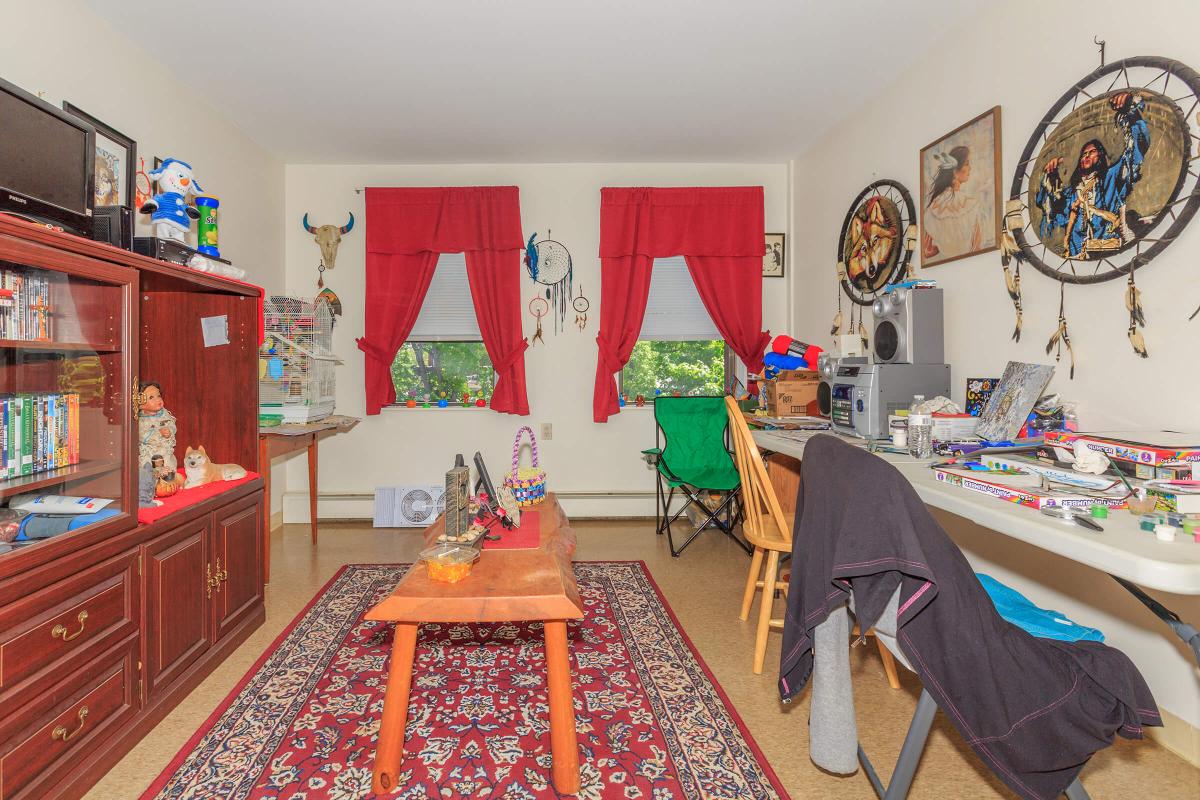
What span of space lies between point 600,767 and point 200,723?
51.3 inches

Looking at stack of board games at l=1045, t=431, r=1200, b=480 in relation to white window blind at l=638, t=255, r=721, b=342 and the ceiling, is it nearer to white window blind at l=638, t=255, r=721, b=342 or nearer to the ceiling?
the ceiling

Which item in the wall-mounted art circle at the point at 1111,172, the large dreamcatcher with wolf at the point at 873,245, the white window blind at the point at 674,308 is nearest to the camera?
the wall-mounted art circle at the point at 1111,172

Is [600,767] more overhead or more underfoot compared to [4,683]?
more underfoot

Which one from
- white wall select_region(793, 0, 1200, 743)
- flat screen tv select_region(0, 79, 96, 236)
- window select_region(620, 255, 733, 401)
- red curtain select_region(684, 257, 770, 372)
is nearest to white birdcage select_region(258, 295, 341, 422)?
flat screen tv select_region(0, 79, 96, 236)

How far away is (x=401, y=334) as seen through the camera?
4.18 m

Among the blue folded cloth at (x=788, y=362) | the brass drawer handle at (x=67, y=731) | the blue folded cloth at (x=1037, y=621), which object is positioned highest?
the blue folded cloth at (x=788, y=362)

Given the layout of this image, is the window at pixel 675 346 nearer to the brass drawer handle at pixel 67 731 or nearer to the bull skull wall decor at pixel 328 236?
the bull skull wall decor at pixel 328 236

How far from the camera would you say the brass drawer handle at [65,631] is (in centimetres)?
150

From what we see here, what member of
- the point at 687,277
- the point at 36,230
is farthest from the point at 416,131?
the point at 36,230

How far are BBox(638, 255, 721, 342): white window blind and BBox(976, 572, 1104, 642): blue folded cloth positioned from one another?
3.01m

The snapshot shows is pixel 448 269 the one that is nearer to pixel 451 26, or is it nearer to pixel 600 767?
pixel 451 26

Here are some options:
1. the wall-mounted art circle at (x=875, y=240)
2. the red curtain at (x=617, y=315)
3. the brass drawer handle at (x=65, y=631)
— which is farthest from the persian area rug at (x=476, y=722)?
the wall-mounted art circle at (x=875, y=240)

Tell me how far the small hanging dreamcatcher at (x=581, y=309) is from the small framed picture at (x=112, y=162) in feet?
8.40

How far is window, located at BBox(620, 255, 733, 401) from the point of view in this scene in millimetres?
4367
